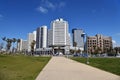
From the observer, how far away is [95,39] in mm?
190625

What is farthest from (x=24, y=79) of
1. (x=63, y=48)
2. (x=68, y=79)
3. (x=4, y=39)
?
(x=63, y=48)

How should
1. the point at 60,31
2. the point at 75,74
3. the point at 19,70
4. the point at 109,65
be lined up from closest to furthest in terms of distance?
the point at 75,74
the point at 19,70
the point at 109,65
the point at 60,31

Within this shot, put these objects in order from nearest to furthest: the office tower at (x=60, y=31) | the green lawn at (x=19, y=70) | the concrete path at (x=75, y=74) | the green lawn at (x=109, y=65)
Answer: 1. the concrete path at (x=75, y=74)
2. the green lawn at (x=19, y=70)
3. the green lawn at (x=109, y=65)
4. the office tower at (x=60, y=31)

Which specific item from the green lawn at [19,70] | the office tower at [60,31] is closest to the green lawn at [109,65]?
the green lawn at [19,70]

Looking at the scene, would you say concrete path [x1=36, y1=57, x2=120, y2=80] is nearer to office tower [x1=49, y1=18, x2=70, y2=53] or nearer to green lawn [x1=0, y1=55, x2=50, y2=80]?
green lawn [x1=0, y1=55, x2=50, y2=80]

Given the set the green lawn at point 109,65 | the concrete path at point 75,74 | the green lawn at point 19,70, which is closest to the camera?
the concrete path at point 75,74

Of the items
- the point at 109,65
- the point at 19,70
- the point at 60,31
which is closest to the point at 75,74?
the point at 19,70

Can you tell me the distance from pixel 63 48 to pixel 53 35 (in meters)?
27.6

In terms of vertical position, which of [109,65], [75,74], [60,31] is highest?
[60,31]

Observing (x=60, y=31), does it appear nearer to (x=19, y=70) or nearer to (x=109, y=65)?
(x=109, y=65)

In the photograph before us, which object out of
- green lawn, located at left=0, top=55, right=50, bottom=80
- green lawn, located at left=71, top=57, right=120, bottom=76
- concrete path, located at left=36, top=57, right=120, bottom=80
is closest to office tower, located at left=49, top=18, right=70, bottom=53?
green lawn, located at left=71, top=57, right=120, bottom=76

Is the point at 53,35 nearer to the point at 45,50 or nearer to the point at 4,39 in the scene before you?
the point at 45,50

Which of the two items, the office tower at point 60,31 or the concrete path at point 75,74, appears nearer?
the concrete path at point 75,74

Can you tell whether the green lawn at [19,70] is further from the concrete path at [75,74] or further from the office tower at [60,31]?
the office tower at [60,31]
